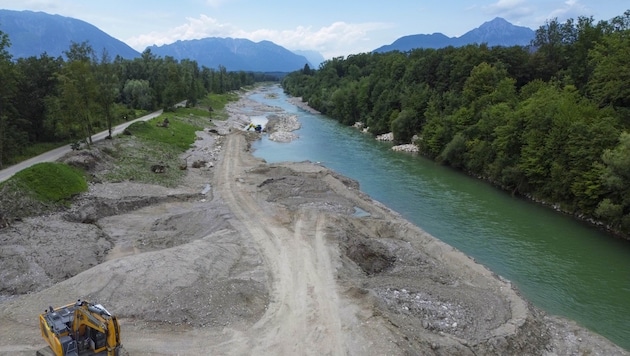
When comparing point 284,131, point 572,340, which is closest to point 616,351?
point 572,340

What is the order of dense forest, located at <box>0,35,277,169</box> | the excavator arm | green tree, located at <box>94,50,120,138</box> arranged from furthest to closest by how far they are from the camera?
green tree, located at <box>94,50,120,138</box> < dense forest, located at <box>0,35,277,169</box> < the excavator arm

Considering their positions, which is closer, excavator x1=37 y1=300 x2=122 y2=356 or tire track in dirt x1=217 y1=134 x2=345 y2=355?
excavator x1=37 y1=300 x2=122 y2=356

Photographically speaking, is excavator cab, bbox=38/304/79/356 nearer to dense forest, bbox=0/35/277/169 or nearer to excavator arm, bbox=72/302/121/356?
excavator arm, bbox=72/302/121/356

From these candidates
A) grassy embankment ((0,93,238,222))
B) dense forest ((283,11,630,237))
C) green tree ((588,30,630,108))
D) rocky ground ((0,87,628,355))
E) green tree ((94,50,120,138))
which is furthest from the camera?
green tree ((94,50,120,138))

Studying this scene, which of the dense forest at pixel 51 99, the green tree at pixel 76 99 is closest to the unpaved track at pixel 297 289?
the green tree at pixel 76 99

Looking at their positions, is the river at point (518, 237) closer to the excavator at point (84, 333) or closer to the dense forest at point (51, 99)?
the excavator at point (84, 333)

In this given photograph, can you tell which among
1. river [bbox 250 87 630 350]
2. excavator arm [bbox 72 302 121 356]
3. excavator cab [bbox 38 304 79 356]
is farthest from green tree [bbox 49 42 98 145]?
excavator arm [bbox 72 302 121 356]
